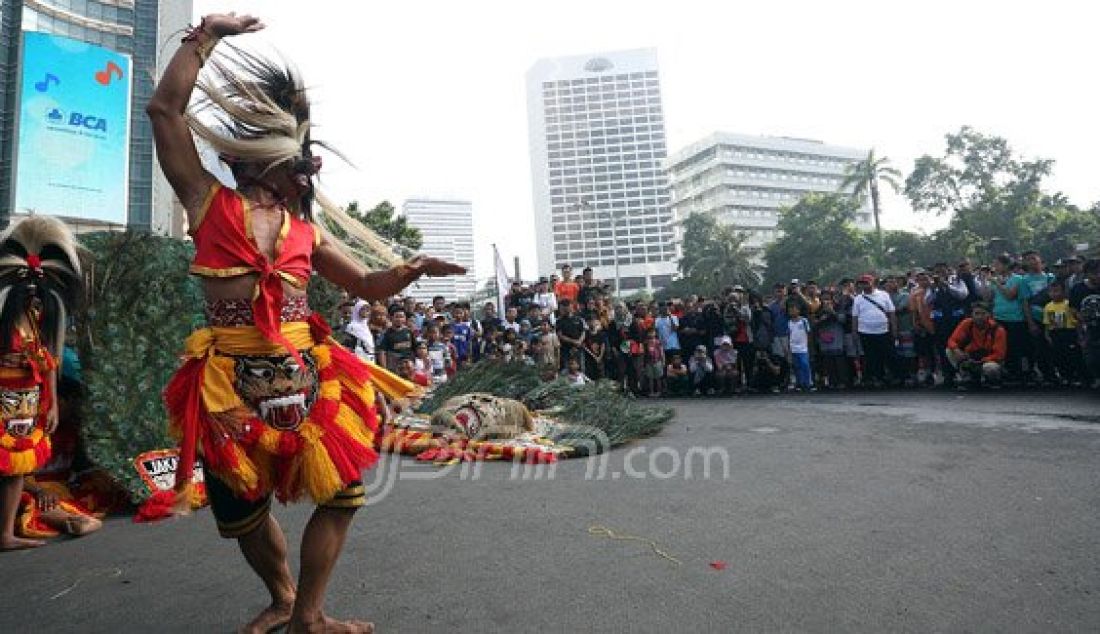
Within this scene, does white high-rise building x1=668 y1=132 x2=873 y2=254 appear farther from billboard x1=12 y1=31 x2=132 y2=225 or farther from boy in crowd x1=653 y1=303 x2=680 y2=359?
boy in crowd x1=653 y1=303 x2=680 y2=359

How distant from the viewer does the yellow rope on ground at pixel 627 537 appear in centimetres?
271

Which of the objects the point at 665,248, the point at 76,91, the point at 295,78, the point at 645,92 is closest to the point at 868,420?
the point at 295,78

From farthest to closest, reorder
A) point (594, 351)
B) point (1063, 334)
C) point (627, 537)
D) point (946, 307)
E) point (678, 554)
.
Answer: point (594, 351) < point (946, 307) < point (1063, 334) < point (627, 537) < point (678, 554)

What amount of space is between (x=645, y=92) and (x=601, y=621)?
381 ft

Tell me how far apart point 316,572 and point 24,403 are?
8.83 ft

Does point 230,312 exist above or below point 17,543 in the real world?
above

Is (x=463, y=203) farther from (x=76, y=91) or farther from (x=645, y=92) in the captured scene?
(x=645, y=92)

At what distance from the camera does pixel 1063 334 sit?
25.3 ft

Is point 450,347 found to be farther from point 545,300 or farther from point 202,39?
point 202,39

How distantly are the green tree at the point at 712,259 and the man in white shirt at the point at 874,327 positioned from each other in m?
44.4

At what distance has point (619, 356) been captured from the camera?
11.0 meters

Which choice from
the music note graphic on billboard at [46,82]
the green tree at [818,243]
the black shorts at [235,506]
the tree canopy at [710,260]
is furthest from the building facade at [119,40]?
the tree canopy at [710,260]

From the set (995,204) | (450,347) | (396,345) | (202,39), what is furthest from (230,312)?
(995,204)

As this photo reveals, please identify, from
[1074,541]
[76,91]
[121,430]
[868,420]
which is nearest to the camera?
[1074,541]
